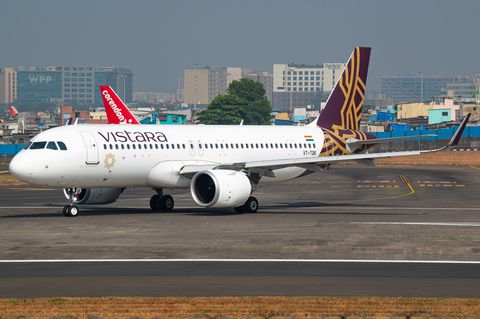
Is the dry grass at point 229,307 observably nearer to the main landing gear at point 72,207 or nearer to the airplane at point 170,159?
the airplane at point 170,159

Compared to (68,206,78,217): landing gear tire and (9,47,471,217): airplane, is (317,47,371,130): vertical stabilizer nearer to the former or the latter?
(9,47,471,217): airplane

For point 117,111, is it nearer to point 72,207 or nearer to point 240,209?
point 72,207

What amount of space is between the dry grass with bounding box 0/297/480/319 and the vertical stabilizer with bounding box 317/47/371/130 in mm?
29760

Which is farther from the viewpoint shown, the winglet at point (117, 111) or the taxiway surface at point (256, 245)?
the winglet at point (117, 111)

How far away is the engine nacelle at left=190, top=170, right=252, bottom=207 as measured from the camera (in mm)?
32719

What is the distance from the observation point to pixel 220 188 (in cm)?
3256

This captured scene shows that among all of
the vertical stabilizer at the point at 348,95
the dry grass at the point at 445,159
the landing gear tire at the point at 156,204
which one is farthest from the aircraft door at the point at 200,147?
the dry grass at the point at 445,159

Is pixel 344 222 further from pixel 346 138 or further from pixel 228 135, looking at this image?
pixel 346 138

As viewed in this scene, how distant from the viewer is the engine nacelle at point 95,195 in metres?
36.3

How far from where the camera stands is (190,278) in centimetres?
1808

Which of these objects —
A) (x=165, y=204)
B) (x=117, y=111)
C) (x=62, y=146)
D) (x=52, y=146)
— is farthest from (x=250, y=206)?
(x=117, y=111)

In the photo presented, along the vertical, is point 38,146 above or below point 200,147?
above

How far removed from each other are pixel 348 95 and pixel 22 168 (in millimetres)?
24011

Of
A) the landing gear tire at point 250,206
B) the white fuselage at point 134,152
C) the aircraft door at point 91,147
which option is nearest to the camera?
the white fuselage at point 134,152
